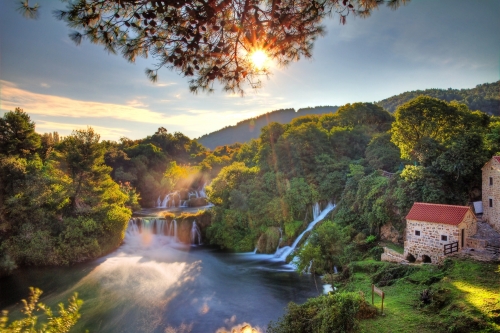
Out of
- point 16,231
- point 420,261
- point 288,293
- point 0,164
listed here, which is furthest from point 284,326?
point 0,164

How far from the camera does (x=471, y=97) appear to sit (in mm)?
52344

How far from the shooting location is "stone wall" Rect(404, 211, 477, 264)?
48.2 feet

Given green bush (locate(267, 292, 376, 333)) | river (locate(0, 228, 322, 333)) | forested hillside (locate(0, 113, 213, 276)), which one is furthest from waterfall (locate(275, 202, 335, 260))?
forested hillside (locate(0, 113, 213, 276))

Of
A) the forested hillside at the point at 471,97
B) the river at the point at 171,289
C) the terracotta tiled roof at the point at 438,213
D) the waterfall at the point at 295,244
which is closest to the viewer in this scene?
the river at the point at 171,289

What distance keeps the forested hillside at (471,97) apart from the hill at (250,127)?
17.1 metres

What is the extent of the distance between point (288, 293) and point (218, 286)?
171 inches

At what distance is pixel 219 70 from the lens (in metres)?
6.88

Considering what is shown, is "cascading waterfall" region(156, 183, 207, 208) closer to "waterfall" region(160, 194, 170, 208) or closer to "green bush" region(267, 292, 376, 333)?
"waterfall" region(160, 194, 170, 208)

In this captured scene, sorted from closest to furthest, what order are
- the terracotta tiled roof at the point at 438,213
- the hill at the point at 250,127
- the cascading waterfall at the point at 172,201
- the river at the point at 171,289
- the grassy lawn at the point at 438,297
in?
the grassy lawn at the point at 438,297 → the river at the point at 171,289 → the terracotta tiled roof at the point at 438,213 → the cascading waterfall at the point at 172,201 → the hill at the point at 250,127

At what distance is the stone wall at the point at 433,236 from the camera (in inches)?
578

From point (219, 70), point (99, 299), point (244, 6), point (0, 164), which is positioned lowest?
→ point (99, 299)

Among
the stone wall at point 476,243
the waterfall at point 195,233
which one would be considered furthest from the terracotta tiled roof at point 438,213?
the waterfall at point 195,233

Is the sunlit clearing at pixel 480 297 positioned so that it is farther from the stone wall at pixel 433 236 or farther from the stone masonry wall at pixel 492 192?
the stone masonry wall at pixel 492 192

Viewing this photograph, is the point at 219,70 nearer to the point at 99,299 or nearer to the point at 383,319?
the point at 383,319
